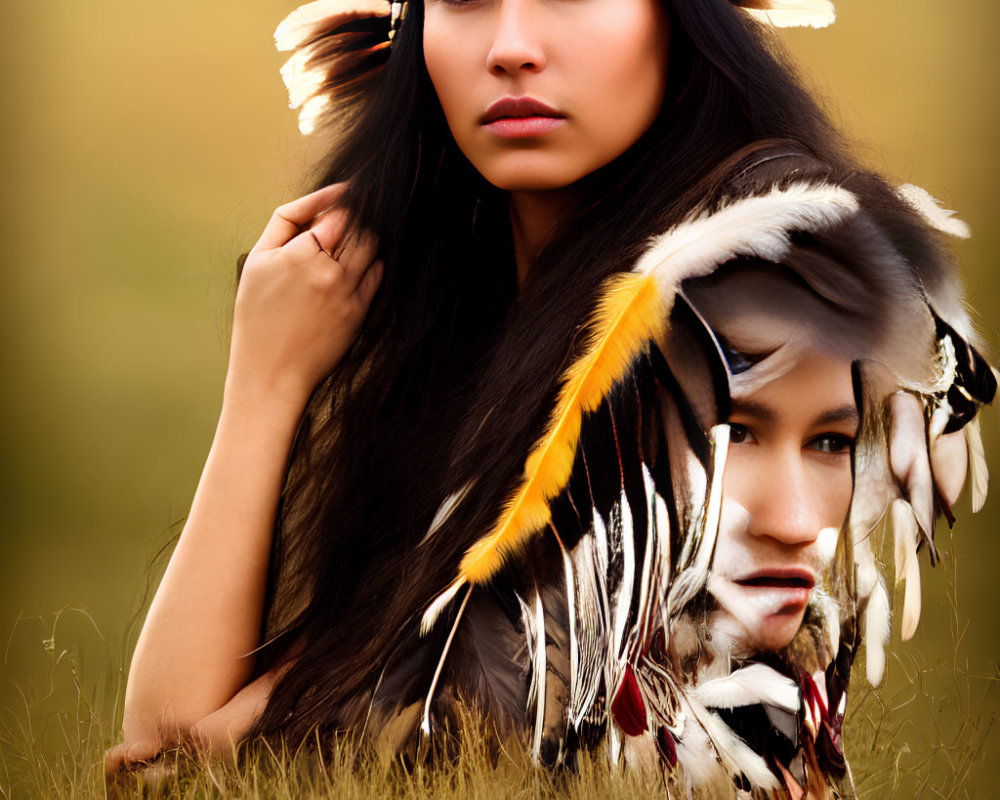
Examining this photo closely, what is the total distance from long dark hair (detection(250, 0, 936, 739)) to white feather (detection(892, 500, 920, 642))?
0.27 m

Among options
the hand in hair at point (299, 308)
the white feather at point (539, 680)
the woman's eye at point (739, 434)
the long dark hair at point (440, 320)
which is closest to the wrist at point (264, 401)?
the hand in hair at point (299, 308)

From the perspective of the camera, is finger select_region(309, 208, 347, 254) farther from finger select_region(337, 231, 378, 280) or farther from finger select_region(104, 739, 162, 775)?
finger select_region(104, 739, 162, 775)

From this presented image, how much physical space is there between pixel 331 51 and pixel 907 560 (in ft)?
3.49

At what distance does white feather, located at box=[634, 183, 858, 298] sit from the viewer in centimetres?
103

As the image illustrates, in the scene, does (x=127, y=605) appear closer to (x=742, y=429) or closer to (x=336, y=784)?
(x=336, y=784)

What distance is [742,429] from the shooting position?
3.34 ft

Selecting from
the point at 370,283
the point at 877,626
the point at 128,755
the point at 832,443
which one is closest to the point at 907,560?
the point at 877,626

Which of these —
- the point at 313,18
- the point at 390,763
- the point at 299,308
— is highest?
the point at 313,18

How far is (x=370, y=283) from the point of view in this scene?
5.12ft

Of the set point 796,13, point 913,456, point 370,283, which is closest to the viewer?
point 913,456

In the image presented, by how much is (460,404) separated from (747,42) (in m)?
0.56

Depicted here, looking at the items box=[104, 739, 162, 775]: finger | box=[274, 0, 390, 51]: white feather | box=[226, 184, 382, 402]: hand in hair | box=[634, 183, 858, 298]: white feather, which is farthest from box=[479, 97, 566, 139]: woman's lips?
box=[104, 739, 162, 775]: finger

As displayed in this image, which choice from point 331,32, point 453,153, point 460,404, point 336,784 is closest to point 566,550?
point 336,784

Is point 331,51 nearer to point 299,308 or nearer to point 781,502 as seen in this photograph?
point 299,308
